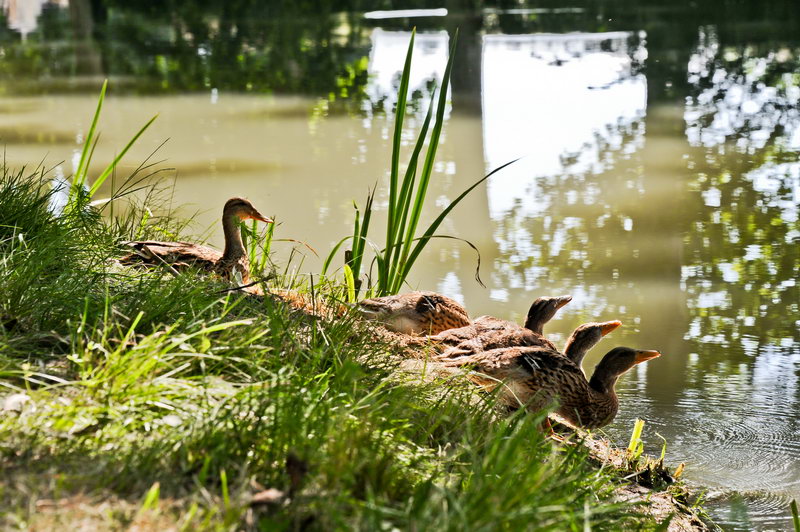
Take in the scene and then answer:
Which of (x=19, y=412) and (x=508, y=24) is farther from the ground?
(x=508, y=24)

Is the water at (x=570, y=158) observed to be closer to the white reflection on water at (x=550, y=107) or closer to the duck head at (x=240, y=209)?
the white reflection on water at (x=550, y=107)

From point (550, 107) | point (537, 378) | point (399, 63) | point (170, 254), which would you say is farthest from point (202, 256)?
point (399, 63)

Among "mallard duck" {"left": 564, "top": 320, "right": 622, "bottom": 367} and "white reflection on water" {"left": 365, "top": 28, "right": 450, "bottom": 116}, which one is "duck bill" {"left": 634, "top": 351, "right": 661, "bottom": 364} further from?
"white reflection on water" {"left": 365, "top": 28, "right": 450, "bottom": 116}

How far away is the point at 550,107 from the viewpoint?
41.9 feet

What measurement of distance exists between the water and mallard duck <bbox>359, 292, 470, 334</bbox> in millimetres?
1085

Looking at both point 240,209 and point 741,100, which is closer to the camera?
point 240,209

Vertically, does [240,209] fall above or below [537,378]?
above

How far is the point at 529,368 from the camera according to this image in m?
4.62

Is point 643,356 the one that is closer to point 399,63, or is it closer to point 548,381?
point 548,381

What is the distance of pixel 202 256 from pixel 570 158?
6013mm

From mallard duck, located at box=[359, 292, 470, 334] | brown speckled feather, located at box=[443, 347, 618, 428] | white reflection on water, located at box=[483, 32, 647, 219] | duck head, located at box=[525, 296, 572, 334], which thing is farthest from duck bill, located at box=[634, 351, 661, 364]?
white reflection on water, located at box=[483, 32, 647, 219]

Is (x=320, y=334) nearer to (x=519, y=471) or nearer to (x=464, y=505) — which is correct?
(x=519, y=471)

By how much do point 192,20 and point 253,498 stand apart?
22.8 meters

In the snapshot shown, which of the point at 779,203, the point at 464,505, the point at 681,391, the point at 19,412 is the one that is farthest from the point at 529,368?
the point at 779,203
